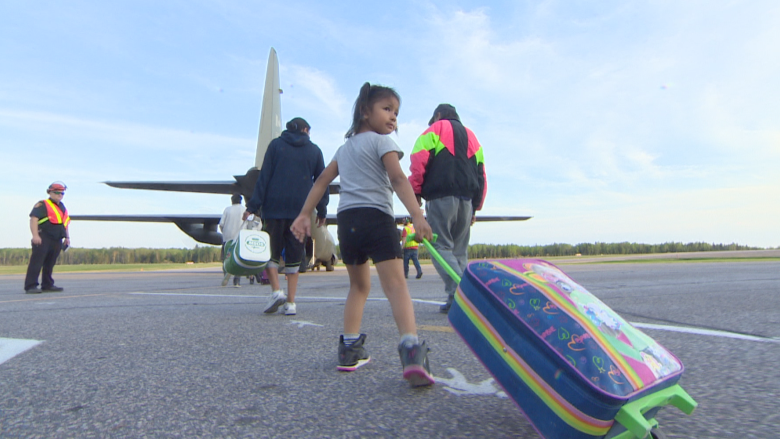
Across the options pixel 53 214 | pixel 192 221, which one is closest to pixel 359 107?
pixel 53 214

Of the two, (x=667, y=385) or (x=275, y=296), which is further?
(x=275, y=296)

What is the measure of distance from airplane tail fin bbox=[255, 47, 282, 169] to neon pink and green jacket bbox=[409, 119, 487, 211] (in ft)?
40.6

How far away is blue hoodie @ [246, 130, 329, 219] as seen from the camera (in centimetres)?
438

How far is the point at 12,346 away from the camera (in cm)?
294

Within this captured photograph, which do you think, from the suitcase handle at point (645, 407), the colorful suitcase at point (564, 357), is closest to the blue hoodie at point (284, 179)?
the colorful suitcase at point (564, 357)

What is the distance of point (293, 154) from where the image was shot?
4469 mm

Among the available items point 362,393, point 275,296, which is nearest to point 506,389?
point 362,393

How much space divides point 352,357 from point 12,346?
212 centimetres

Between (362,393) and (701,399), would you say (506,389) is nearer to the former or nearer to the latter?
(362,393)

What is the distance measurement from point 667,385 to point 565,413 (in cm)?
29

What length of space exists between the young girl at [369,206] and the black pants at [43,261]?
24.0ft

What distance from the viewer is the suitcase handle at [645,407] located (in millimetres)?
1153

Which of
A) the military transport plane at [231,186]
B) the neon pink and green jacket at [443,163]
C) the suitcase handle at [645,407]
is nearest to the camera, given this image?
the suitcase handle at [645,407]

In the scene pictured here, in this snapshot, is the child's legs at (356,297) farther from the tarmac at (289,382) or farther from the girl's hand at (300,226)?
the girl's hand at (300,226)
